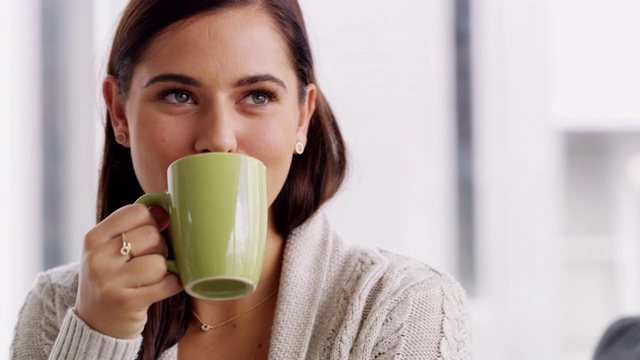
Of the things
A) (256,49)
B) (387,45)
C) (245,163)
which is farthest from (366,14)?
(245,163)

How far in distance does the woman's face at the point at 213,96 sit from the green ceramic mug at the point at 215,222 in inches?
6.1

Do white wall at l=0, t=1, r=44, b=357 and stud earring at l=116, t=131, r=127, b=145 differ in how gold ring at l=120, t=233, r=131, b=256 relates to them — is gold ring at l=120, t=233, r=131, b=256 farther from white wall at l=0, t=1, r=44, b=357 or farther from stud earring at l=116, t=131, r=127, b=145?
white wall at l=0, t=1, r=44, b=357

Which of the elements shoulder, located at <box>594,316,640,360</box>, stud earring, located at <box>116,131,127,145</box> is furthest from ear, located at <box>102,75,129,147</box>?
shoulder, located at <box>594,316,640,360</box>

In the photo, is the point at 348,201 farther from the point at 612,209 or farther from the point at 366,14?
the point at 612,209

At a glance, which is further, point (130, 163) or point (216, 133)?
point (130, 163)

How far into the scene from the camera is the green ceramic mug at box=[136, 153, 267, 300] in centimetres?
85

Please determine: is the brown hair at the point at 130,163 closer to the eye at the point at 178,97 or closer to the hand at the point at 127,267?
the eye at the point at 178,97

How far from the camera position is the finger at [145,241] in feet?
2.95

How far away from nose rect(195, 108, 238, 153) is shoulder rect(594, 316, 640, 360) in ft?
2.08

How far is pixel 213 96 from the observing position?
106 cm

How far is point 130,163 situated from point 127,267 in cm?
51

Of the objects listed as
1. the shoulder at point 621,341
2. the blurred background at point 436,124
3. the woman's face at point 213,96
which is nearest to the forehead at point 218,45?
the woman's face at point 213,96

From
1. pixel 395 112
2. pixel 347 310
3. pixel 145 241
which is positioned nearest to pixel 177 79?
pixel 145 241

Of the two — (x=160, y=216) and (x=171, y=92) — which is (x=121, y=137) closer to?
(x=171, y=92)
